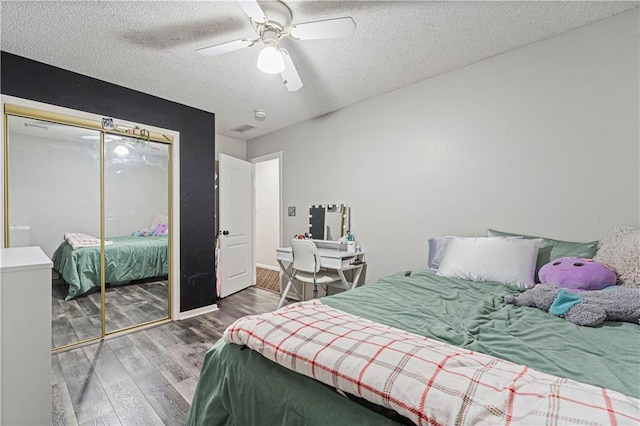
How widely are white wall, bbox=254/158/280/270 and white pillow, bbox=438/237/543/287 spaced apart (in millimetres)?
4360

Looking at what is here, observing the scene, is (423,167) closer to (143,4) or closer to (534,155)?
(534,155)

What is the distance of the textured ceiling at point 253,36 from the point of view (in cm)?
182

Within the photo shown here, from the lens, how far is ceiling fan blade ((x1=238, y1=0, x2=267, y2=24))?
1491 mm

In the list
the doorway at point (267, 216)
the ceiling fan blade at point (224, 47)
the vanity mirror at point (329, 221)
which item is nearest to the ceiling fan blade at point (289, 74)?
the ceiling fan blade at point (224, 47)

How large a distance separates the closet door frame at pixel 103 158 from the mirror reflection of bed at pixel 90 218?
3 centimetres

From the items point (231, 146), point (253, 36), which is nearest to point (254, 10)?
point (253, 36)

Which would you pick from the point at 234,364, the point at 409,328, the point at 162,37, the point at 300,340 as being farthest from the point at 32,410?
the point at 162,37

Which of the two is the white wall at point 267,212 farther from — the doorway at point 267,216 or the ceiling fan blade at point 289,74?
the ceiling fan blade at point 289,74

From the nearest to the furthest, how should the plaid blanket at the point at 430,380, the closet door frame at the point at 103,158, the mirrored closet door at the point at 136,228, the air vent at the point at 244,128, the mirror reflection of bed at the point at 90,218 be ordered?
the plaid blanket at the point at 430,380
the closet door frame at the point at 103,158
the mirror reflection of bed at the point at 90,218
the mirrored closet door at the point at 136,228
the air vent at the point at 244,128

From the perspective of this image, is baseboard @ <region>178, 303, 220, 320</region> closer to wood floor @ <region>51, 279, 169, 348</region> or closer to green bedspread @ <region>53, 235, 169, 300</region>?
wood floor @ <region>51, 279, 169, 348</region>

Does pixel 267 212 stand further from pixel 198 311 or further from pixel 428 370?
pixel 428 370

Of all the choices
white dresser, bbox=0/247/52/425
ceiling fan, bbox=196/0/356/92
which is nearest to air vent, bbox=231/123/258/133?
ceiling fan, bbox=196/0/356/92

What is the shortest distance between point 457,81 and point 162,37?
2.43m

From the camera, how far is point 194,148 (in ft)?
11.1
